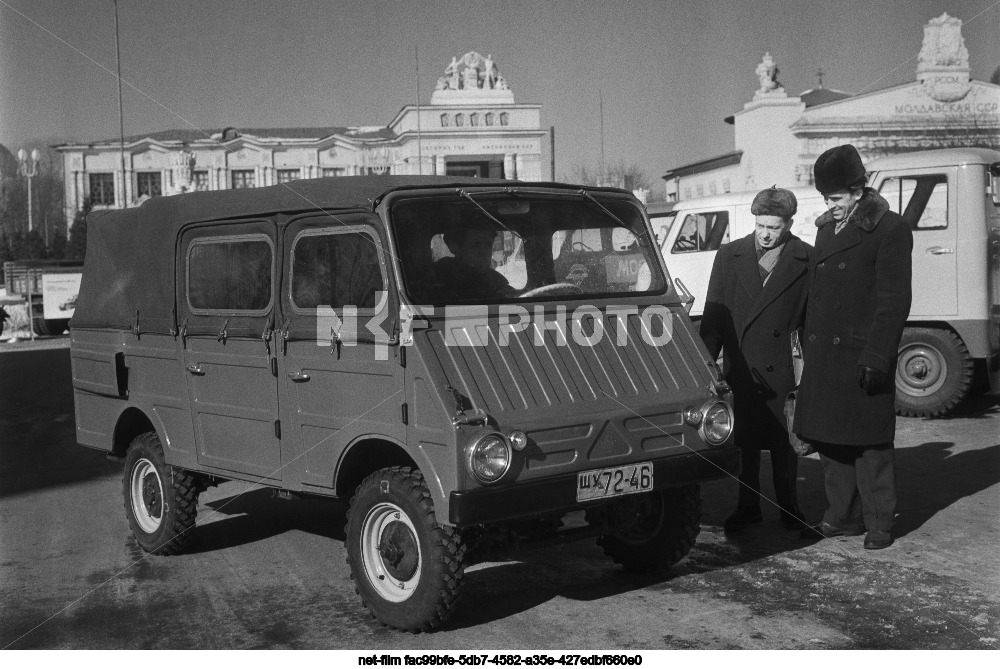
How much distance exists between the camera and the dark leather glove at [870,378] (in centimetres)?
617

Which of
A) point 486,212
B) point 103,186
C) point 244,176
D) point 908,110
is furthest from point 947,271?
point 103,186

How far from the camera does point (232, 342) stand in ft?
20.6

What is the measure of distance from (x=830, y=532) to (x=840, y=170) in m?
2.11

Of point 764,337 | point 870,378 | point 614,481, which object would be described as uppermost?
point 764,337

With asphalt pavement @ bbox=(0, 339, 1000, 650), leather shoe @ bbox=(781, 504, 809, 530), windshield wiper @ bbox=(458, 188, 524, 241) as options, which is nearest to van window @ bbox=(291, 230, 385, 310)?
windshield wiper @ bbox=(458, 188, 524, 241)

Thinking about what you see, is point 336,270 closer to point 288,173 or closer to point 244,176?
point 288,173

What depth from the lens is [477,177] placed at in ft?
19.7

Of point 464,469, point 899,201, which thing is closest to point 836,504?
point 464,469

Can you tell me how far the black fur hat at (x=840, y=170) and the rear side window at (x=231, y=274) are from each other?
314 centimetres

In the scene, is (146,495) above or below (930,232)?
below

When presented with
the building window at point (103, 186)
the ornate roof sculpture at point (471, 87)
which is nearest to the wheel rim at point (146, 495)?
the ornate roof sculpture at point (471, 87)

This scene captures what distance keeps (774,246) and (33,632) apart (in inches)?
184

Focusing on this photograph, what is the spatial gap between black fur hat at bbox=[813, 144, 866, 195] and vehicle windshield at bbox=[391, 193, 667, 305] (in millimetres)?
1158
